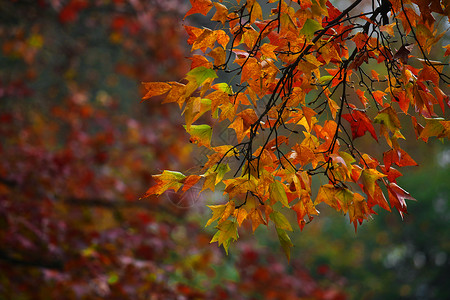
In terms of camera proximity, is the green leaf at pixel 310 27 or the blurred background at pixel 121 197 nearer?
the green leaf at pixel 310 27

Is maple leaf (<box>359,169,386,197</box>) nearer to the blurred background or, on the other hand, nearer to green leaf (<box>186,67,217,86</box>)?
green leaf (<box>186,67,217,86</box>)

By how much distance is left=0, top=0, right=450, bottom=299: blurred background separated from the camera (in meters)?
2.90

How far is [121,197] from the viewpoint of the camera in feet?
16.7

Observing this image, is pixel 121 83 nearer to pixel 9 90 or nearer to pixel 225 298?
pixel 9 90

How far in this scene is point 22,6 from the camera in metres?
4.28

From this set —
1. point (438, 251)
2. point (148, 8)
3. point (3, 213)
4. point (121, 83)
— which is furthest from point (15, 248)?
point (438, 251)

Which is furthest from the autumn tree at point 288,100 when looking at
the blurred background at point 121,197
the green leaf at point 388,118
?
the blurred background at point 121,197

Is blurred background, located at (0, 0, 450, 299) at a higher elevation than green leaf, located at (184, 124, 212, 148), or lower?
lower

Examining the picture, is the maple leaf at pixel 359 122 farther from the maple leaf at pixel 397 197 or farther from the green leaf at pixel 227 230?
the green leaf at pixel 227 230

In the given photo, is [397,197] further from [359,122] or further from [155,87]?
[155,87]

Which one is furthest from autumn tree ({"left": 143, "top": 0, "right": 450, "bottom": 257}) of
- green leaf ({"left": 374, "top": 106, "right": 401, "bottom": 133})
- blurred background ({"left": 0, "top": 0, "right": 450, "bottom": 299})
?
blurred background ({"left": 0, "top": 0, "right": 450, "bottom": 299})

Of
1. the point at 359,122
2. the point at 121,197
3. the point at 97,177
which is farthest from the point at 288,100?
the point at 121,197

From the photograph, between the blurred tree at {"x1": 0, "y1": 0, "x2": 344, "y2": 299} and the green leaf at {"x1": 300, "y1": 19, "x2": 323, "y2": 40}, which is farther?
the blurred tree at {"x1": 0, "y1": 0, "x2": 344, "y2": 299}

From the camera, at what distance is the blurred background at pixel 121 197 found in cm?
290
